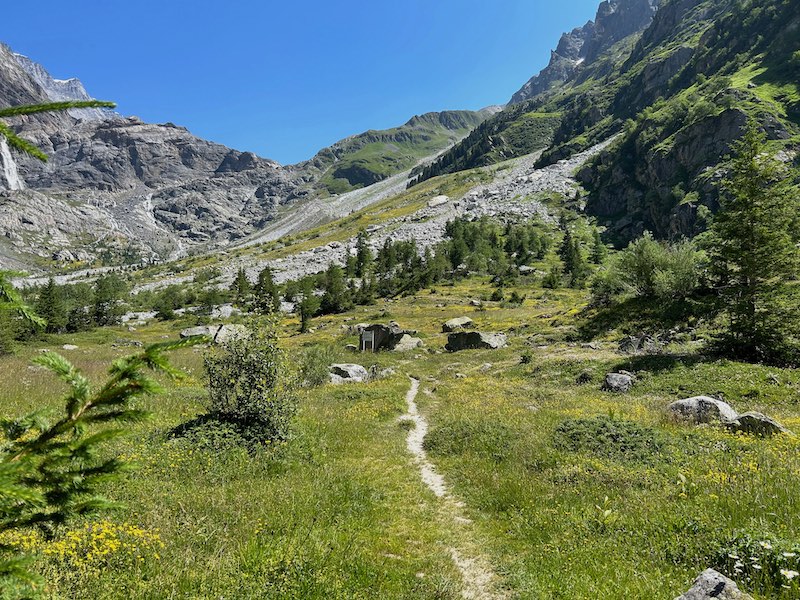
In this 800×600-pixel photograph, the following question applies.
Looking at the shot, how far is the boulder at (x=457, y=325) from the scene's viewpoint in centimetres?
5299

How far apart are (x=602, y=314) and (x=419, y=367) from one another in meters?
16.7

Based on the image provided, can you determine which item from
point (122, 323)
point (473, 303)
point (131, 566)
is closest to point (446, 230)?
point (473, 303)

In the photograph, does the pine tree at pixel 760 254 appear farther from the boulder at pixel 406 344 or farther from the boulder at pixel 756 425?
the boulder at pixel 406 344

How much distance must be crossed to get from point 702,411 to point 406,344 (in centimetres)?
3077

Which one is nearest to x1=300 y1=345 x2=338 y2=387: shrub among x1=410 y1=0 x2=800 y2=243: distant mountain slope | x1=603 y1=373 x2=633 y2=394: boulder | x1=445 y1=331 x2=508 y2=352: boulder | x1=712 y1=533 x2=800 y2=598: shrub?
x1=445 y1=331 x2=508 y2=352: boulder

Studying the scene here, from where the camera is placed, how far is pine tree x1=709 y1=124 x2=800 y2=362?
21656mm

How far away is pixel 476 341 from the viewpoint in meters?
40.8

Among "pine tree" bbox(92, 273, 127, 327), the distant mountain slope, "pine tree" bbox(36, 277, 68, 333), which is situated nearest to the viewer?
"pine tree" bbox(36, 277, 68, 333)

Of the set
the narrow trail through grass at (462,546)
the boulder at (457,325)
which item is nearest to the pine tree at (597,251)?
the boulder at (457,325)

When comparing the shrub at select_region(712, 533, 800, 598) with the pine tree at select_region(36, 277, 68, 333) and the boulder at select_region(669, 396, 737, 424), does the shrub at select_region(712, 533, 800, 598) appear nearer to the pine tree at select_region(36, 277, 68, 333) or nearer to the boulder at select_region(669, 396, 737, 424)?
the boulder at select_region(669, 396, 737, 424)

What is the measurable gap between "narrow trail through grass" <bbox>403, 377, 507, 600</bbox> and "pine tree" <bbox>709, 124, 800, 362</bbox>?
1884 cm

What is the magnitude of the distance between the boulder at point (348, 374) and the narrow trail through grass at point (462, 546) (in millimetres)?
12119

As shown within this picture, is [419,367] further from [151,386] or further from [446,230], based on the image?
[446,230]

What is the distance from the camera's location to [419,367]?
35.7 metres
